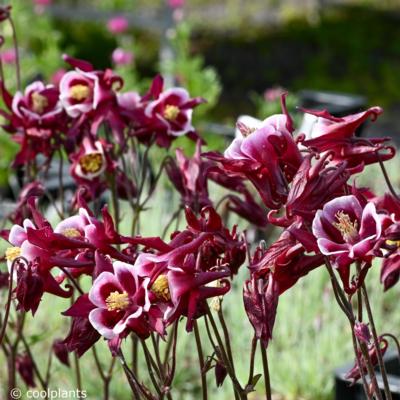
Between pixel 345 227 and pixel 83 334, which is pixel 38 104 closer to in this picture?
pixel 83 334

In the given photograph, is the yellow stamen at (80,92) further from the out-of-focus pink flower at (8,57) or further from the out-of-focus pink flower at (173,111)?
the out-of-focus pink flower at (8,57)

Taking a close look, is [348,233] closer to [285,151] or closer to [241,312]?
[285,151]

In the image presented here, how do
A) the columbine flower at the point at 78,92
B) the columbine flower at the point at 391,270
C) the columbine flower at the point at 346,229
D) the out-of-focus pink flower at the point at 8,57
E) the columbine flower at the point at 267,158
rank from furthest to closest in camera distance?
the out-of-focus pink flower at the point at 8,57, the columbine flower at the point at 78,92, the columbine flower at the point at 391,270, the columbine flower at the point at 267,158, the columbine flower at the point at 346,229

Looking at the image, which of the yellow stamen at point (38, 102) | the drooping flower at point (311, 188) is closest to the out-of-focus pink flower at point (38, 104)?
the yellow stamen at point (38, 102)

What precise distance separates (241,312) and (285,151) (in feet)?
7.99

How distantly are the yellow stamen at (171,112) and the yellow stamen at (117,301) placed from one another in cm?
83

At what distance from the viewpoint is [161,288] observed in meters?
1.68

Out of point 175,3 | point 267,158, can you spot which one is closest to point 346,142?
point 267,158

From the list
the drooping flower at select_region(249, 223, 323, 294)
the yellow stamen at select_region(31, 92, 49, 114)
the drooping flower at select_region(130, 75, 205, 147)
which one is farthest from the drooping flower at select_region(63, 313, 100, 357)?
the yellow stamen at select_region(31, 92, 49, 114)

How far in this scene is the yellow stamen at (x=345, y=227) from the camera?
5.26 ft

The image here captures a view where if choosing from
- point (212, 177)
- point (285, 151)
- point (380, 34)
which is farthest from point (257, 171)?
point (380, 34)

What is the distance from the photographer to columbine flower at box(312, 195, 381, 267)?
158 centimetres

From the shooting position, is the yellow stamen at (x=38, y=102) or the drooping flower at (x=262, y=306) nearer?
the drooping flower at (x=262, y=306)

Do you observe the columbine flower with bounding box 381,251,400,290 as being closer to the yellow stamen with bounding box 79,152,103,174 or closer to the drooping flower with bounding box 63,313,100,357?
the drooping flower with bounding box 63,313,100,357
